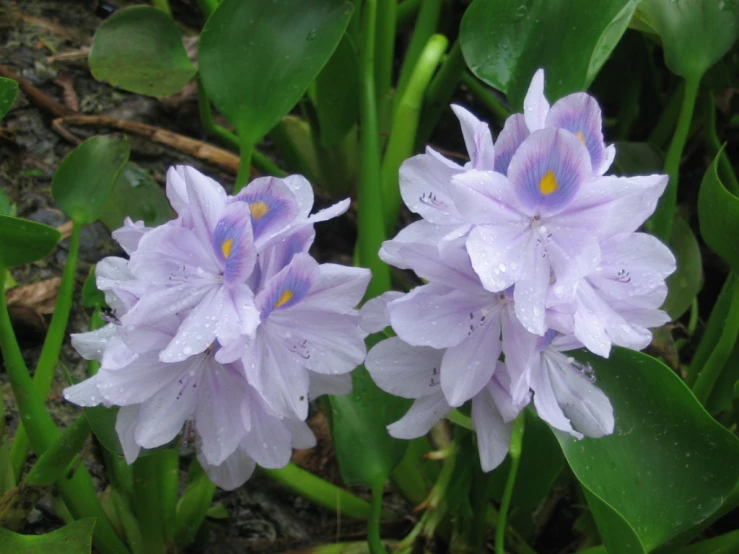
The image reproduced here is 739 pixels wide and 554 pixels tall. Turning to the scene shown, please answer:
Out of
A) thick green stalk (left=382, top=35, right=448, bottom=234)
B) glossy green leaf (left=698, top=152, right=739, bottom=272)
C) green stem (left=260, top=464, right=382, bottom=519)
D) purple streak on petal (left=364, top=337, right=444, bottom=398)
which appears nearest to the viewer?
purple streak on petal (left=364, top=337, right=444, bottom=398)

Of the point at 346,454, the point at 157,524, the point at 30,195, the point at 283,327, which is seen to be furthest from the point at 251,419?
the point at 30,195

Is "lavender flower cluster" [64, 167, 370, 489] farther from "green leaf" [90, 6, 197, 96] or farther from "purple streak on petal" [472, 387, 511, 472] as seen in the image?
"green leaf" [90, 6, 197, 96]

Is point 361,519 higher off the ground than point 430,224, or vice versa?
point 430,224

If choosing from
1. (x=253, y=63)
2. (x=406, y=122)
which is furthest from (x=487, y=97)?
(x=253, y=63)

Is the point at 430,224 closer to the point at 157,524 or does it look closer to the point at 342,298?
the point at 342,298

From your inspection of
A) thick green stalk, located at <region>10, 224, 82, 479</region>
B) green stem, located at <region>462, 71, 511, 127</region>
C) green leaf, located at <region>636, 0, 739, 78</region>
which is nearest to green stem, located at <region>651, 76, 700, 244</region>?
green leaf, located at <region>636, 0, 739, 78</region>

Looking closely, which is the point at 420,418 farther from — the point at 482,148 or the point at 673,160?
the point at 673,160

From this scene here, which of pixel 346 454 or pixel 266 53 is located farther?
pixel 266 53
